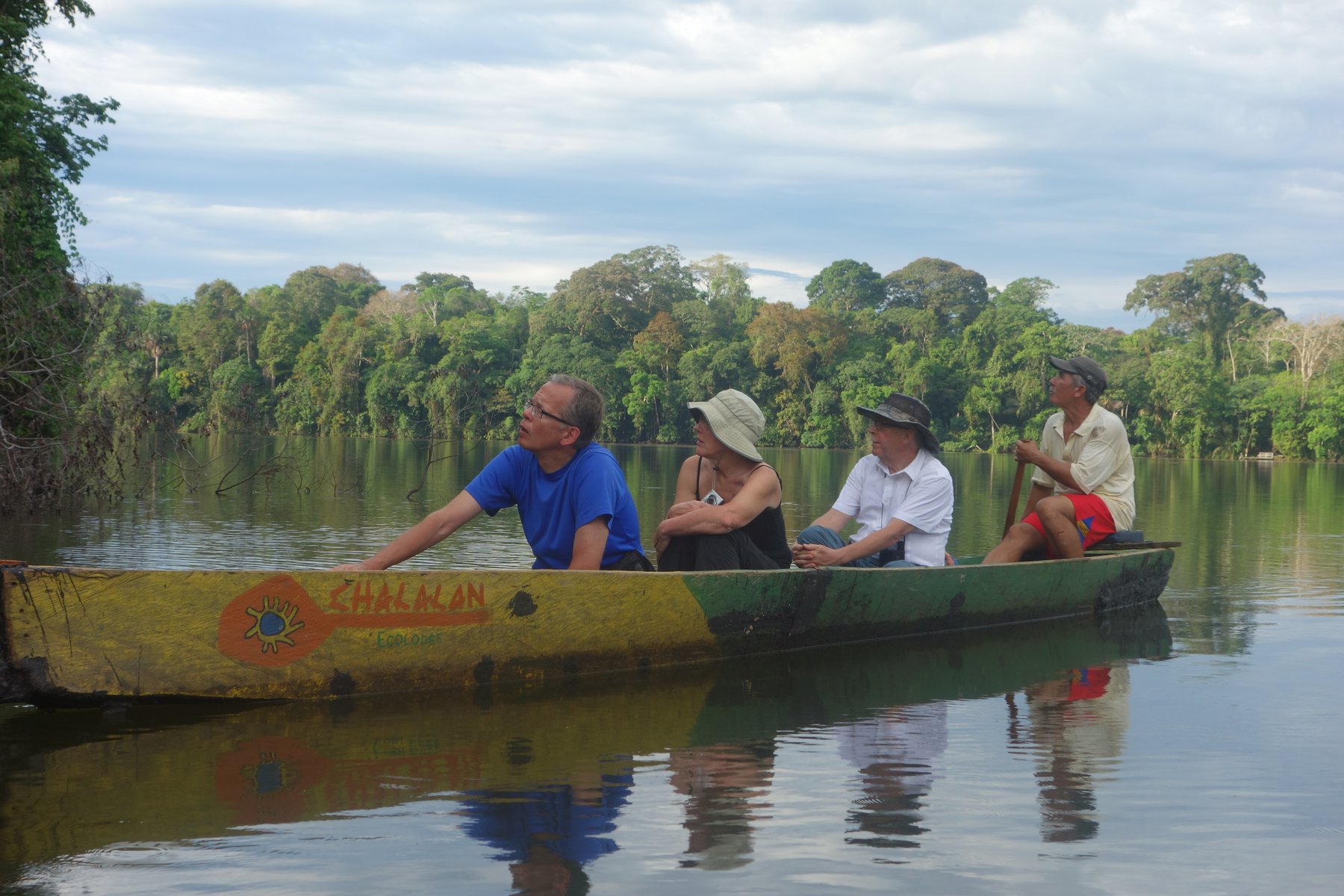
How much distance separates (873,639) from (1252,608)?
3.58 metres

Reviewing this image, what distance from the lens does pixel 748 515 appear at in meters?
5.59

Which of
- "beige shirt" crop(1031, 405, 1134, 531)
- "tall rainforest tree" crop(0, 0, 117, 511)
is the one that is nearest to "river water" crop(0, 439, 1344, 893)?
"beige shirt" crop(1031, 405, 1134, 531)

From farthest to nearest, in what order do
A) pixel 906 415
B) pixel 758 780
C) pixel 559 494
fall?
pixel 906 415 → pixel 559 494 → pixel 758 780

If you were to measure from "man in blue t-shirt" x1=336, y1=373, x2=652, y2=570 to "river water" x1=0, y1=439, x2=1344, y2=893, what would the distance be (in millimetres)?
640

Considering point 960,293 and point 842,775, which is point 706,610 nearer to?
point 842,775

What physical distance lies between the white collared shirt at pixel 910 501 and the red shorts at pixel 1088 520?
1191mm

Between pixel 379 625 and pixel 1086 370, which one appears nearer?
pixel 379 625

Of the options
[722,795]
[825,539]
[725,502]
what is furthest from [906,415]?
[722,795]

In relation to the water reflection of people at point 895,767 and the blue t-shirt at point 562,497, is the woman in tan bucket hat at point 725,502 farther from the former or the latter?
the water reflection of people at point 895,767

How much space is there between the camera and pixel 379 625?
4.84 meters

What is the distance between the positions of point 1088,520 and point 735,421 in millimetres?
3414

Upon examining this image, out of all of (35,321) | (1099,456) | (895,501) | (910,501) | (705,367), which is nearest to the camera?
(910,501)

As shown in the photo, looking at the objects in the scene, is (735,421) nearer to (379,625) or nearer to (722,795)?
(379,625)

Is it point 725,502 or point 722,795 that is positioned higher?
point 725,502
